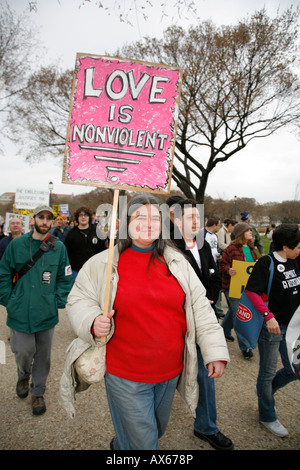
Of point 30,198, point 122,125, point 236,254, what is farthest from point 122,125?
point 30,198

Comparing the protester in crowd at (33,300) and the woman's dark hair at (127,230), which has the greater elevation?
the woman's dark hair at (127,230)

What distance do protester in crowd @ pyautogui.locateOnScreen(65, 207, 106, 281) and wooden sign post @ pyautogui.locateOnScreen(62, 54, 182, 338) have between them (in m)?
3.26

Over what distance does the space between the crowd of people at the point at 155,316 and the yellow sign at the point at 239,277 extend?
162 centimetres

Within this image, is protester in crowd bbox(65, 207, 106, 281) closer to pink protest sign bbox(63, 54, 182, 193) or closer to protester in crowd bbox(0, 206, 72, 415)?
protester in crowd bbox(0, 206, 72, 415)

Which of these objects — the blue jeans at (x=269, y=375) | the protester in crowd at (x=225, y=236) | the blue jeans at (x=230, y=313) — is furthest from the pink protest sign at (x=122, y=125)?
the protester in crowd at (x=225, y=236)

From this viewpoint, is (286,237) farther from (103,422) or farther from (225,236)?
(225,236)

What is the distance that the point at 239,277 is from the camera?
4473 millimetres

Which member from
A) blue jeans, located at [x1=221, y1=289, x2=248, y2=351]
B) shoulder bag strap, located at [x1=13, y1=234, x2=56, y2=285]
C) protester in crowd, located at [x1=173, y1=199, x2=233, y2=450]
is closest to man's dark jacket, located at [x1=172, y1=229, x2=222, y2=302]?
protester in crowd, located at [x1=173, y1=199, x2=233, y2=450]

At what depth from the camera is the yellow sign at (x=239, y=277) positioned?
4434 mm

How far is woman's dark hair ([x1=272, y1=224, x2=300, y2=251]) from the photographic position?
8.80 ft

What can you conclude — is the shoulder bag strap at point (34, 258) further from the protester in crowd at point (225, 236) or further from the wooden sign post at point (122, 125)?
the protester in crowd at point (225, 236)

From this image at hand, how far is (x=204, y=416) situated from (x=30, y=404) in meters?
1.74

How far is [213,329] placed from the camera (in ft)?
6.45

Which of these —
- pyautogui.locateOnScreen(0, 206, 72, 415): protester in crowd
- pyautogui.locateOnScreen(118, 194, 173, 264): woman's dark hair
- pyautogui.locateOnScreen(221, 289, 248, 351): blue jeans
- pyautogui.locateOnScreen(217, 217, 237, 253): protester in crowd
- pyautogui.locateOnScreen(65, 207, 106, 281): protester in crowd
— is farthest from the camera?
pyautogui.locateOnScreen(217, 217, 237, 253): protester in crowd
